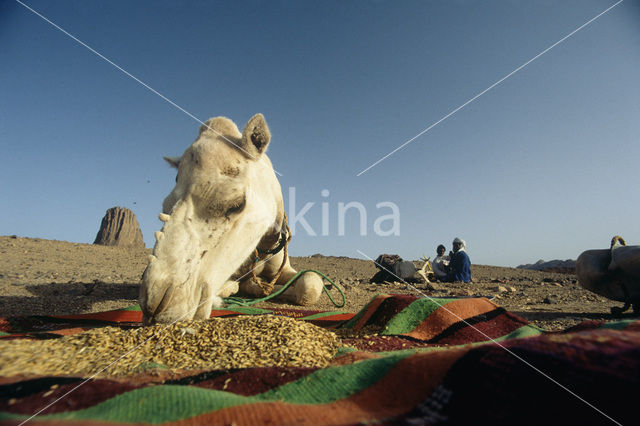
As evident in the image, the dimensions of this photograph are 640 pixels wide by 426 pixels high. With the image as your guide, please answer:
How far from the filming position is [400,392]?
0.91 meters

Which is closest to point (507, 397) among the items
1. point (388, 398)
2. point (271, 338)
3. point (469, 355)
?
point (469, 355)

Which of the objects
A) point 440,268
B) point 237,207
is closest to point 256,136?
point 237,207

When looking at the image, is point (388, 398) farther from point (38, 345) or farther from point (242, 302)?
point (242, 302)

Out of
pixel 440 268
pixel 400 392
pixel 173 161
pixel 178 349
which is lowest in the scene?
pixel 178 349

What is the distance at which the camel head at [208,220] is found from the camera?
219 centimetres

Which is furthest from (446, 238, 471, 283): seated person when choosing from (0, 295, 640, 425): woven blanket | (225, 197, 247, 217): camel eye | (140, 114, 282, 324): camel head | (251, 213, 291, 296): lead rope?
(0, 295, 640, 425): woven blanket

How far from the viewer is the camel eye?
286 cm

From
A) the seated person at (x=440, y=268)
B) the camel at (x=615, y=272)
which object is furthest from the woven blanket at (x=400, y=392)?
the seated person at (x=440, y=268)

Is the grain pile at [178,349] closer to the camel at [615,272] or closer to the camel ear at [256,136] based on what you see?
the camel ear at [256,136]

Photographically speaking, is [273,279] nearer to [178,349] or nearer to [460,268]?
[178,349]

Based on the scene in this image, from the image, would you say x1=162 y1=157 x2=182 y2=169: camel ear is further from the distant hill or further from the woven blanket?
the distant hill

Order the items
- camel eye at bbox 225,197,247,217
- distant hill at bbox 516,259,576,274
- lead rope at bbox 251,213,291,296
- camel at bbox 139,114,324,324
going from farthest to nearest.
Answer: distant hill at bbox 516,259,576,274
lead rope at bbox 251,213,291,296
camel eye at bbox 225,197,247,217
camel at bbox 139,114,324,324

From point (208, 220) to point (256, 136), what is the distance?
124 cm

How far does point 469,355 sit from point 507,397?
0.19 metres
